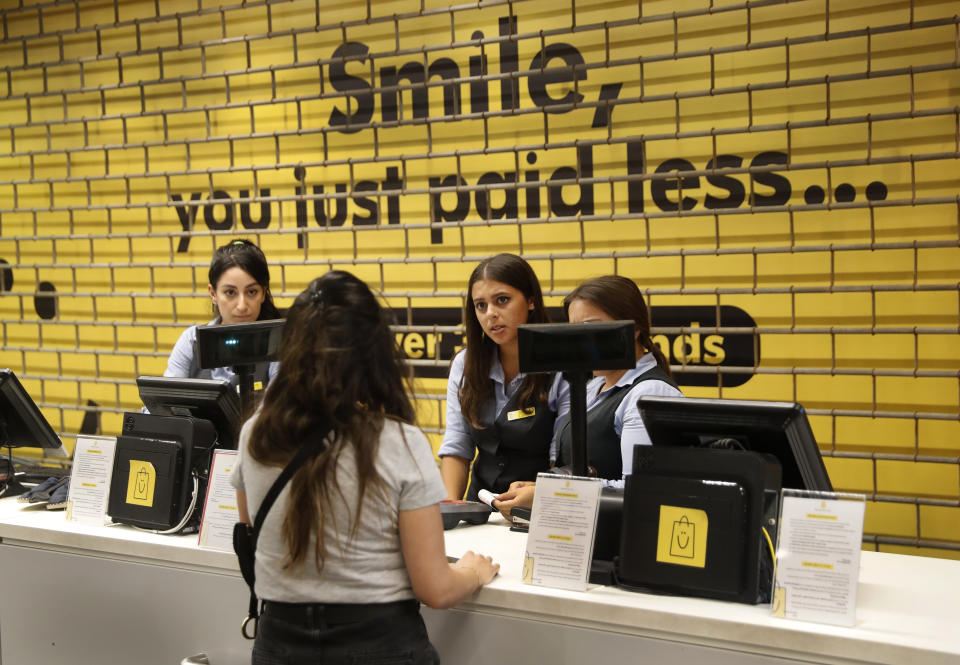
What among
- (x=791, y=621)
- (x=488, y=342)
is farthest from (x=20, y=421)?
(x=791, y=621)

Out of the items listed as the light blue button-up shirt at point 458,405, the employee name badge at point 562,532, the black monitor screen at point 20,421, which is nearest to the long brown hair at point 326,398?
the employee name badge at point 562,532

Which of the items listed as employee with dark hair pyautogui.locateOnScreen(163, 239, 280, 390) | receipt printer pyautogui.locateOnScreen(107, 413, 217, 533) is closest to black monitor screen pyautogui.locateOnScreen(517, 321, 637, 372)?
receipt printer pyautogui.locateOnScreen(107, 413, 217, 533)

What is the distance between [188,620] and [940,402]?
265 cm

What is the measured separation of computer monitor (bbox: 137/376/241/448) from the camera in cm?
260

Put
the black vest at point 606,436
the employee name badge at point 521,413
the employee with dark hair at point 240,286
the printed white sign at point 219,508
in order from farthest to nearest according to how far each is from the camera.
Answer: the employee with dark hair at point 240,286 < the employee name badge at point 521,413 < the black vest at point 606,436 < the printed white sign at point 219,508

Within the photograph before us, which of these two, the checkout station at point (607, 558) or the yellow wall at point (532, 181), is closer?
the checkout station at point (607, 558)

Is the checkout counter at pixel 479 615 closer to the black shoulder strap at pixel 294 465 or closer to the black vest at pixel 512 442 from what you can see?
the black vest at pixel 512 442

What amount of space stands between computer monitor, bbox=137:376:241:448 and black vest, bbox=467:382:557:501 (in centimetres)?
77

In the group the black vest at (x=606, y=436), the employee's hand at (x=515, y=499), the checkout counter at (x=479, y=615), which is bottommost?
the checkout counter at (x=479, y=615)

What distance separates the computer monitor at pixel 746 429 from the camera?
1.85 m

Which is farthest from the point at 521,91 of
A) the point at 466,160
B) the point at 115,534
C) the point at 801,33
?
the point at 115,534

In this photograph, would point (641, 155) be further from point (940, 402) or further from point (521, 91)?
point (940, 402)

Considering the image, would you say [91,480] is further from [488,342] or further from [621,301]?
[621,301]

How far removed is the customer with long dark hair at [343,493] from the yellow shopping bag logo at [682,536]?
0.44 m
